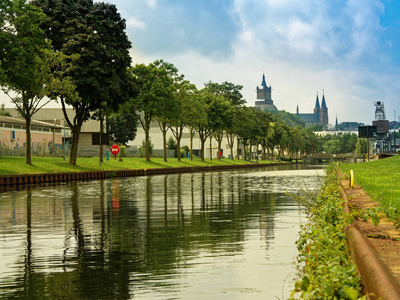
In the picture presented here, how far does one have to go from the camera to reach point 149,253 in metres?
12.1

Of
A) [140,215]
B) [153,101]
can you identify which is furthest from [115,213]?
[153,101]

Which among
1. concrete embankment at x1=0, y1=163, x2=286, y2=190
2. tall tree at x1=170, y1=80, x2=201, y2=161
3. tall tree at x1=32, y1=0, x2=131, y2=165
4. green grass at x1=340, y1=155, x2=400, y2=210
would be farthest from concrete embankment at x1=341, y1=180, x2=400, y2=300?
tall tree at x1=170, y1=80, x2=201, y2=161

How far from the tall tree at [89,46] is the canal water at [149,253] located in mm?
38708

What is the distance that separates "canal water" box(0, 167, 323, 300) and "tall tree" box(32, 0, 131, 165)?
38708 mm

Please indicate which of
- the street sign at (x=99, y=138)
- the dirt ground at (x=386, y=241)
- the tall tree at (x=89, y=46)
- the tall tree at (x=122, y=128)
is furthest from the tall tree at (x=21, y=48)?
the tall tree at (x=122, y=128)

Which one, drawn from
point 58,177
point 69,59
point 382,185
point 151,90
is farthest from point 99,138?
point 382,185

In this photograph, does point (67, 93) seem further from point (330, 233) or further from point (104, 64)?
point (330, 233)

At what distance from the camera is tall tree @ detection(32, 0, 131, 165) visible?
59906 mm

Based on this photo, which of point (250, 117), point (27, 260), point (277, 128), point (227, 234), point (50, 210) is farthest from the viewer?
point (277, 128)

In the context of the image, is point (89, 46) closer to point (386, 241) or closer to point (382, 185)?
point (382, 185)

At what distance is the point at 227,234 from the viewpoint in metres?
15.2

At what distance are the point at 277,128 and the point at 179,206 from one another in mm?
152834

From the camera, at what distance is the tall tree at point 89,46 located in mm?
59906

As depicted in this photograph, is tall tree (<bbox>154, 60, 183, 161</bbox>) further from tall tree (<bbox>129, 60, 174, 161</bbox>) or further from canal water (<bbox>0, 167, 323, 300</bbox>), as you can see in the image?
canal water (<bbox>0, 167, 323, 300</bbox>)
